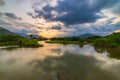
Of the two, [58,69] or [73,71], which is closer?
[73,71]

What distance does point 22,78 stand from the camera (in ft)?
50.7

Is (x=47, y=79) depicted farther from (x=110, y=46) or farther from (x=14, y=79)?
(x=110, y=46)

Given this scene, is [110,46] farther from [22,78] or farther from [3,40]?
[3,40]

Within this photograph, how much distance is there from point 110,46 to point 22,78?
43.4 meters

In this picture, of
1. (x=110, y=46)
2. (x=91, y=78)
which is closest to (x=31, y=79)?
(x=91, y=78)

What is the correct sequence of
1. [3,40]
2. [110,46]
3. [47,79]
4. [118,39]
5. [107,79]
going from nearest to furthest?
[47,79], [107,79], [110,46], [118,39], [3,40]

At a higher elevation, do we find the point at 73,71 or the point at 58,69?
the point at 58,69

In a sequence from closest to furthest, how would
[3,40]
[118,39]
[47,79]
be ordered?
[47,79], [118,39], [3,40]

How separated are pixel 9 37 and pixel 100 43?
158ft

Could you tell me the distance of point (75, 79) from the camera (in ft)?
50.0

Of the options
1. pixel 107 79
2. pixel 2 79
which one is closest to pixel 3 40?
pixel 2 79

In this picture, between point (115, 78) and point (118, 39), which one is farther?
point (118, 39)

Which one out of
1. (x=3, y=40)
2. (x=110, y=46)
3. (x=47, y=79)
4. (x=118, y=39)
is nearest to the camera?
(x=47, y=79)

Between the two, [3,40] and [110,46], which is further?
[3,40]
